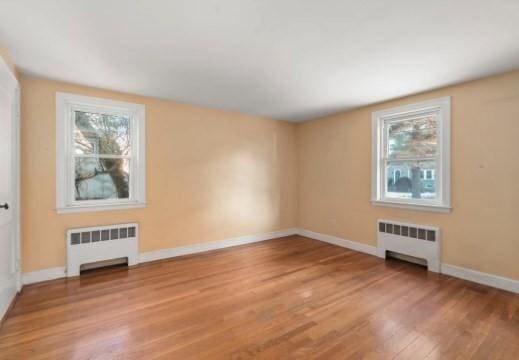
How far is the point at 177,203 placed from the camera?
397 cm

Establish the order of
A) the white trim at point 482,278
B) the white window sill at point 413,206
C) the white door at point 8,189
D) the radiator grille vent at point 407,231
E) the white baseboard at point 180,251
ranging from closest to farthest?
the white door at point 8,189
the white trim at point 482,278
the white baseboard at point 180,251
the white window sill at point 413,206
the radiator grille vent at point 407,231

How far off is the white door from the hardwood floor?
0.82 ft

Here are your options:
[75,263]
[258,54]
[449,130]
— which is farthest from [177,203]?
[449,130]

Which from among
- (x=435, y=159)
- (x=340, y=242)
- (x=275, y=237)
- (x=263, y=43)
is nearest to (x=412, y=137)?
(x=435, y=159)

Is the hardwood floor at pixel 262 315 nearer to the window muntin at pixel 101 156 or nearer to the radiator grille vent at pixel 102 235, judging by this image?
the radiator grille vent at pixel 102 235

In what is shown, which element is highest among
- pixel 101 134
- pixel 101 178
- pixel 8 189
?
pixel 101 134

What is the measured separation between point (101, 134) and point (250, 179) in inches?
98.2

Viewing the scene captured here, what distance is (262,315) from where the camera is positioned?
2291mm

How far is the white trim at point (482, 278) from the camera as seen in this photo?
2742 mm

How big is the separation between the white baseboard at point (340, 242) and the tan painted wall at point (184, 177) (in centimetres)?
43

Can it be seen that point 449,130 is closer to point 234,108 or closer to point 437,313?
point 437,313

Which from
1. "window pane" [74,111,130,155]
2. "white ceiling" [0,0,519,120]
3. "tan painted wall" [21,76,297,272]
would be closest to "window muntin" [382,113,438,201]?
"white ceiling" [0,0,519,120]

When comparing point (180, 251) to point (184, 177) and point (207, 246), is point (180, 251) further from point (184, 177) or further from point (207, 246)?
point (184, 177)

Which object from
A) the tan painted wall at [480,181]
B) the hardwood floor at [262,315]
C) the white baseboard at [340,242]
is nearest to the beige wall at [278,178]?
the tan painted wall at [480,181]
